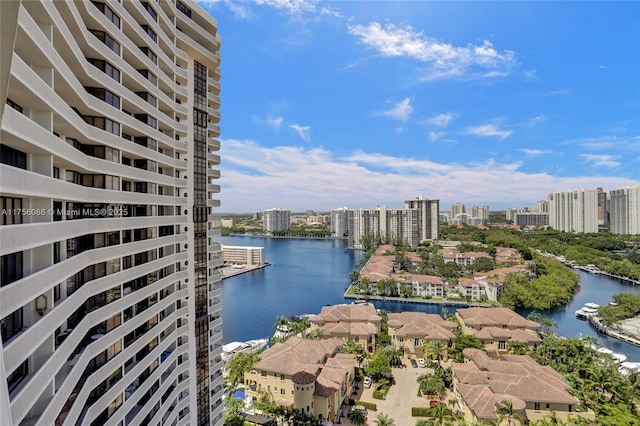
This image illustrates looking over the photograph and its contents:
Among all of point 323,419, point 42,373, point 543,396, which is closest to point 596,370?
point 543,396

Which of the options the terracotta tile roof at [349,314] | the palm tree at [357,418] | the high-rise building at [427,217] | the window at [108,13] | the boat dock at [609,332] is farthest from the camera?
the high-rise building at [427,217]

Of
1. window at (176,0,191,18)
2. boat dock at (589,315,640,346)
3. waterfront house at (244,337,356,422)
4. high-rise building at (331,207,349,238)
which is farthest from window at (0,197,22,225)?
high-rise building at (331,207,349,238)

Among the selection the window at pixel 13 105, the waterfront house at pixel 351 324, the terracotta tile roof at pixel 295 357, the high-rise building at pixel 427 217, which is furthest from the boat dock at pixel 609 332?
the high-rise building at pixel 427 217

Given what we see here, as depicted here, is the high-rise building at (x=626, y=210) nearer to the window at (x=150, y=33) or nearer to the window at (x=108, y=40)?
the window at (x=150, y=33)

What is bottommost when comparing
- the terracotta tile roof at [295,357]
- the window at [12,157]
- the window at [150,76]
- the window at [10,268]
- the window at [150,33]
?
the terracotta tile roof at [295,357]

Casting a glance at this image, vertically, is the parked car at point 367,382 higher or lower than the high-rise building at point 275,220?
lower

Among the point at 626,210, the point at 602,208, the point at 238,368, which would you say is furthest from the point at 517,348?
the point at 602,208

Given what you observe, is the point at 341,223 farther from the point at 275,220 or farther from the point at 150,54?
the point at 150,54

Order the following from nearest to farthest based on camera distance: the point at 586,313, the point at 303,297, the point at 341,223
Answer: the point at 586,313, the point at 303,297, the point at 341,223
